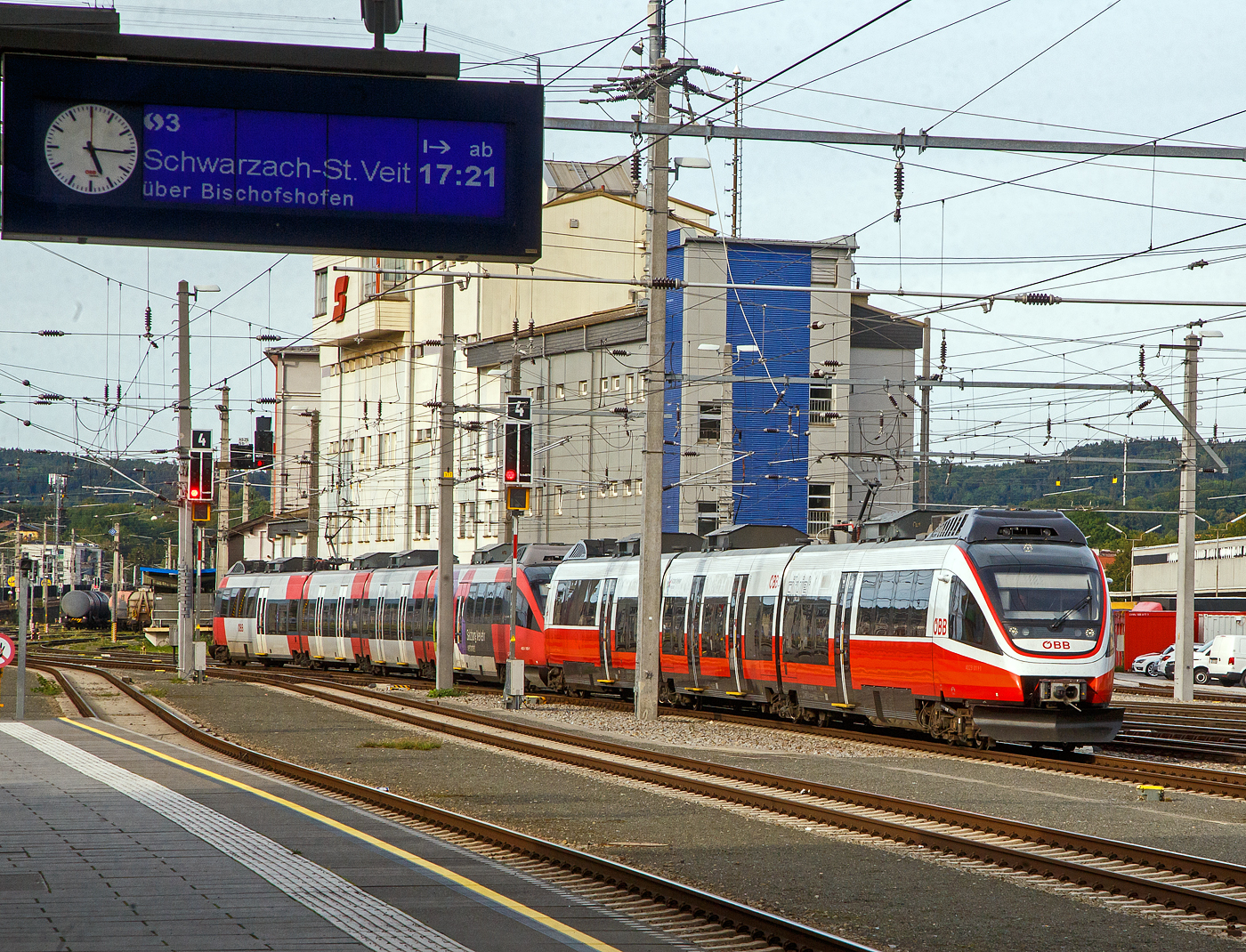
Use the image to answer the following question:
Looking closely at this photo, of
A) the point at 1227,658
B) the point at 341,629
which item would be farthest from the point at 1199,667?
the point at 341,629

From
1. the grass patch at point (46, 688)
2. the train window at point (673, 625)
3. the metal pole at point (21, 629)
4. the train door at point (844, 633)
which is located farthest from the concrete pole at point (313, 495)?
the train door at point (844, 633)

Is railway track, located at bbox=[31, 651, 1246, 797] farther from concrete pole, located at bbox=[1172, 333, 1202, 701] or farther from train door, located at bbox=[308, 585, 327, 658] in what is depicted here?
train door, located at bbox=[308, 585, 327, 658]

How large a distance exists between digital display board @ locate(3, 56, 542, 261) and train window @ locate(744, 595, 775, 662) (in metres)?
17.3

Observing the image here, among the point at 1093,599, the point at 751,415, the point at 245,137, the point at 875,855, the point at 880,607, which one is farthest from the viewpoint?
the point at 751,415

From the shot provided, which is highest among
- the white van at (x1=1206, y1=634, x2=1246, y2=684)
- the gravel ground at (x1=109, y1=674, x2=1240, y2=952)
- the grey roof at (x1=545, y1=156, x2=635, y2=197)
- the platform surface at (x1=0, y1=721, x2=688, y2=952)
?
the grey roof at (x1=545, y1=156, x2=635, y2=197)

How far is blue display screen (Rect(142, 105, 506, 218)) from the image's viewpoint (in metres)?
10.2

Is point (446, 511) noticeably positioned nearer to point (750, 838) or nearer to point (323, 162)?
point (750, 838)

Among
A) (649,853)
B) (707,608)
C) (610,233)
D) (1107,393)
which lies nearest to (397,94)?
(649,853)

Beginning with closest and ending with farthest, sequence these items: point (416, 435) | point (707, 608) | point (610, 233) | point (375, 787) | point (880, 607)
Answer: point (375, 787) < point (880, 607) < point (707, 608) < point (610, 233) < point (416, 435)

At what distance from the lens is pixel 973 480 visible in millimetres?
76375

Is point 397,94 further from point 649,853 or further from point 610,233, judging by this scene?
point 610,233

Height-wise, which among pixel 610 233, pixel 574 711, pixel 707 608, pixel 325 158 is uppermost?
pixel 610 233

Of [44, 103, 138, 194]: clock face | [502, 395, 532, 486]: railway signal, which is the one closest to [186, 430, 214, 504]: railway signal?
[502, 395, 532, 486]: railway signal

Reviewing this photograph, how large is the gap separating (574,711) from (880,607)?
366 inches
